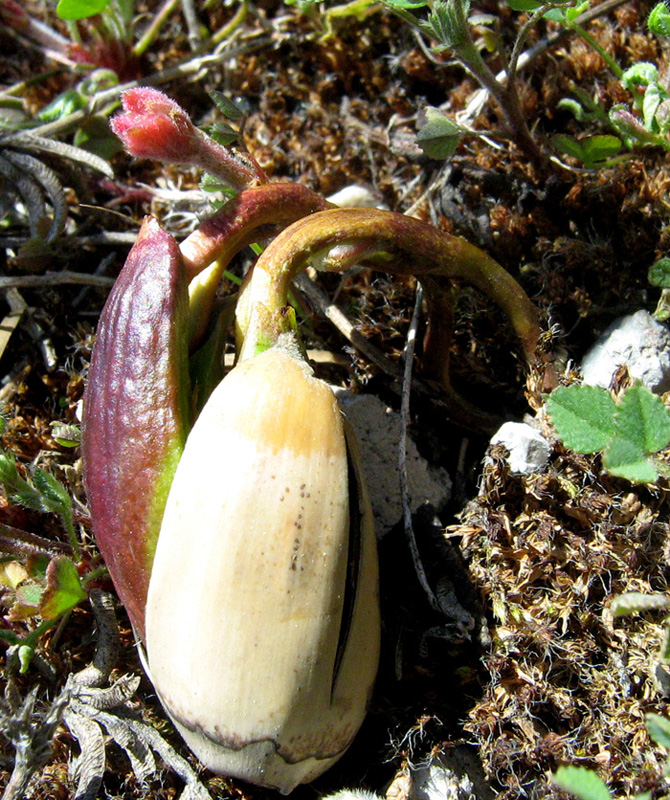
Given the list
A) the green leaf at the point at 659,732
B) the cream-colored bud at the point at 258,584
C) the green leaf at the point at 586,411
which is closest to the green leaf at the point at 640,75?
the green leaf at the point at 586,411

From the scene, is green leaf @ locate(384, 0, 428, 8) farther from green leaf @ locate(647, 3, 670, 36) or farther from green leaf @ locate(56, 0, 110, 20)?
green leaf @ locate(56, 0, 110, 20)

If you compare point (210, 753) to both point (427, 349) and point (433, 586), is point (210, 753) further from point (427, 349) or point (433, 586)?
point (427, 349)

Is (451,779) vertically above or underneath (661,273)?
underneath

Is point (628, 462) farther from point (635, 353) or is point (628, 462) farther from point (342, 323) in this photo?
point (342, 323)

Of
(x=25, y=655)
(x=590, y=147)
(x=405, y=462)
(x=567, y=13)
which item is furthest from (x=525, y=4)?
Answer: (x=25, y=655)

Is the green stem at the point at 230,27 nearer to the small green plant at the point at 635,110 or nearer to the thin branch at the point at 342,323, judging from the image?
the thin branch at the point at 342,323

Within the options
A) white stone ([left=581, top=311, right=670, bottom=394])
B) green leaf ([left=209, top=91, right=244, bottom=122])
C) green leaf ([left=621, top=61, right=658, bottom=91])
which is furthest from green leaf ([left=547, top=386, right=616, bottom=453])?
green leaf ([left=209, top=91, right=244, bottom=122])
